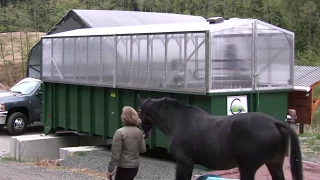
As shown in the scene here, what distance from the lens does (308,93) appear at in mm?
12547

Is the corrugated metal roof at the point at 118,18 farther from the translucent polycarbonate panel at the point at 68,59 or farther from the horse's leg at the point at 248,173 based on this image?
the horse's leg at the point at 248,173

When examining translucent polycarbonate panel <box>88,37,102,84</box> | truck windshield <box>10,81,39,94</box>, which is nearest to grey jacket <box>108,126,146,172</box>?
translucent polycarbonate panel <box>88,37,102,84</box>

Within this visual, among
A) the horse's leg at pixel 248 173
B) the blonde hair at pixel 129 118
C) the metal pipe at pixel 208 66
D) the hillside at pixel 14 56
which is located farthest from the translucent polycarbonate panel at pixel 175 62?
the hillside at pixel 14 56

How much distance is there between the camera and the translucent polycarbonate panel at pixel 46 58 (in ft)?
51.0

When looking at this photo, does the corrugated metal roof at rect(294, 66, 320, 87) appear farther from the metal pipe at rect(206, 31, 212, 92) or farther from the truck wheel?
the truck wheel

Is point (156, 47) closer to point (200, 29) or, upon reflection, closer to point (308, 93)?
point (200, 29)

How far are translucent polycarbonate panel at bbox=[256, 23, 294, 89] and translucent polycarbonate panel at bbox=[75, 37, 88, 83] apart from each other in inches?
188

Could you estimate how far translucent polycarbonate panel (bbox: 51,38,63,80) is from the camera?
591 inches

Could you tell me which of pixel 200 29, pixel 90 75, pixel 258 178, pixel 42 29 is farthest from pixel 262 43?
pixel 42 29

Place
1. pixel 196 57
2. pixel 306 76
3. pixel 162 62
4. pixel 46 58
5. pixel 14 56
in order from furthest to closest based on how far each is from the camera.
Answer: pixel 14 56 < pixel 46 58 < pixel 306 76 < pixel 162 62 < pixel 196 57

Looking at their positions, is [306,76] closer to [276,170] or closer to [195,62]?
[195,62]

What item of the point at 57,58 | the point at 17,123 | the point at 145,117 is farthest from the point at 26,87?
the point at 145,117

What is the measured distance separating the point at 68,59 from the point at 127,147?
7823 mm

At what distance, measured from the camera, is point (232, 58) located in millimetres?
A: 10805
